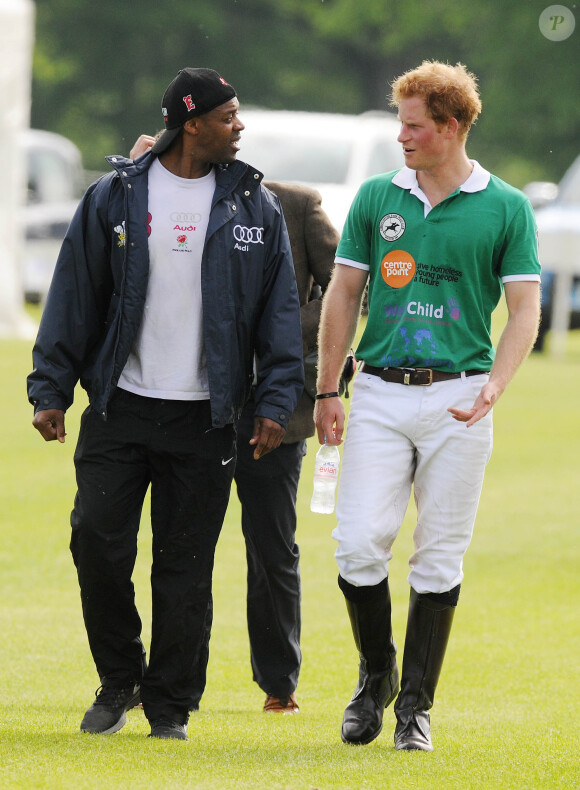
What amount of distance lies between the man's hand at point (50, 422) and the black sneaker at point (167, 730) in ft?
3.27

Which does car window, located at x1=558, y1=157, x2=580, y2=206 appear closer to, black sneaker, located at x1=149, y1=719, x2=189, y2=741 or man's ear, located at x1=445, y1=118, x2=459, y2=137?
man's ear, located at x1=445, y1=118, x2=459, y2=137

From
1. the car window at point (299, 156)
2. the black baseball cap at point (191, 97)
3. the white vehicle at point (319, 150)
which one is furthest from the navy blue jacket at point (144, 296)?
the car window at point (299, 156)

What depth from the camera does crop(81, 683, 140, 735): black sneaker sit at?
5.47m

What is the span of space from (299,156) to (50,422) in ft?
49.9

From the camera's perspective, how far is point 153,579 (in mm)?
5500

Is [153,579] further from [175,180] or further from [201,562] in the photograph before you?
[175,180]

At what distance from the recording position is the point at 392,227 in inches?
211

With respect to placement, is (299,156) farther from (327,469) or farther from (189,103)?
(189,103)

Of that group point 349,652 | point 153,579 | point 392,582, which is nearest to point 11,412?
point 392,582

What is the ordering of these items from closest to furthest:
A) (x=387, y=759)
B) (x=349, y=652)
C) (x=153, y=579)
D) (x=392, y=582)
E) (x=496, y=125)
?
(x=387, y=759) < (x=153, y=579) < (x=349, y=652) < (x=392, y=582) < (x=496, y=125)

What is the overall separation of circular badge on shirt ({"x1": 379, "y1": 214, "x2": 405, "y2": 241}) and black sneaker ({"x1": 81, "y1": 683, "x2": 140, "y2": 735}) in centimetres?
175

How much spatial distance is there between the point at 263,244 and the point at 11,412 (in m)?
10.5

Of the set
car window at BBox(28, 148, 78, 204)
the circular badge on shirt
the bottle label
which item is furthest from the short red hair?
car window at BBox(28, 148, 78, 204)

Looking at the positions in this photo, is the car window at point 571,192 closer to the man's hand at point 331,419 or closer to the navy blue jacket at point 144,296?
the man's hand at point 331,419
